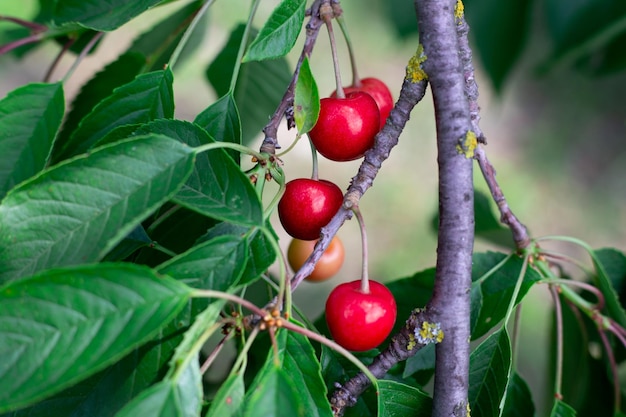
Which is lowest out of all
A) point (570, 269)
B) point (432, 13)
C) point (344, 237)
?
point (344, 237)

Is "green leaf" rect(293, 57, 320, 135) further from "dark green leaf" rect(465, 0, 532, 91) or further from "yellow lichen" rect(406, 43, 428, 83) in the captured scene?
"dark green leaf" rect(465, 0, 532, 91)

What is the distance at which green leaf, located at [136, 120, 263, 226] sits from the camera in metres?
0.50

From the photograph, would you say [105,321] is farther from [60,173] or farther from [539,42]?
[539,42]

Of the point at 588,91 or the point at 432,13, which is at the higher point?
the point at 588,91

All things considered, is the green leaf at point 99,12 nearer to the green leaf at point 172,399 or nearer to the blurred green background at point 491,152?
the green leaf at point 172,399

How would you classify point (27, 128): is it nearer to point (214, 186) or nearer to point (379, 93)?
point (214, 186)

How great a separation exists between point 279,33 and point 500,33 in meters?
0.63

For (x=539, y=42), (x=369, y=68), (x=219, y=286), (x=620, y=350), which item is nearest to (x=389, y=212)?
(x=369, y=68)

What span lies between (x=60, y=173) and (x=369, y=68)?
189 cm

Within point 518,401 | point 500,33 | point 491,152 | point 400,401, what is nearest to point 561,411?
point 518,401

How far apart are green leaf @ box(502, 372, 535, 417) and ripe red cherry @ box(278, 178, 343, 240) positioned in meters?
0.35

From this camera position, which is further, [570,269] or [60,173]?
[570,269]

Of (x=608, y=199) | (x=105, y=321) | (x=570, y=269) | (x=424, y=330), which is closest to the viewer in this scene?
(x=105, y=321)

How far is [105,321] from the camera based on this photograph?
411 millimetres
